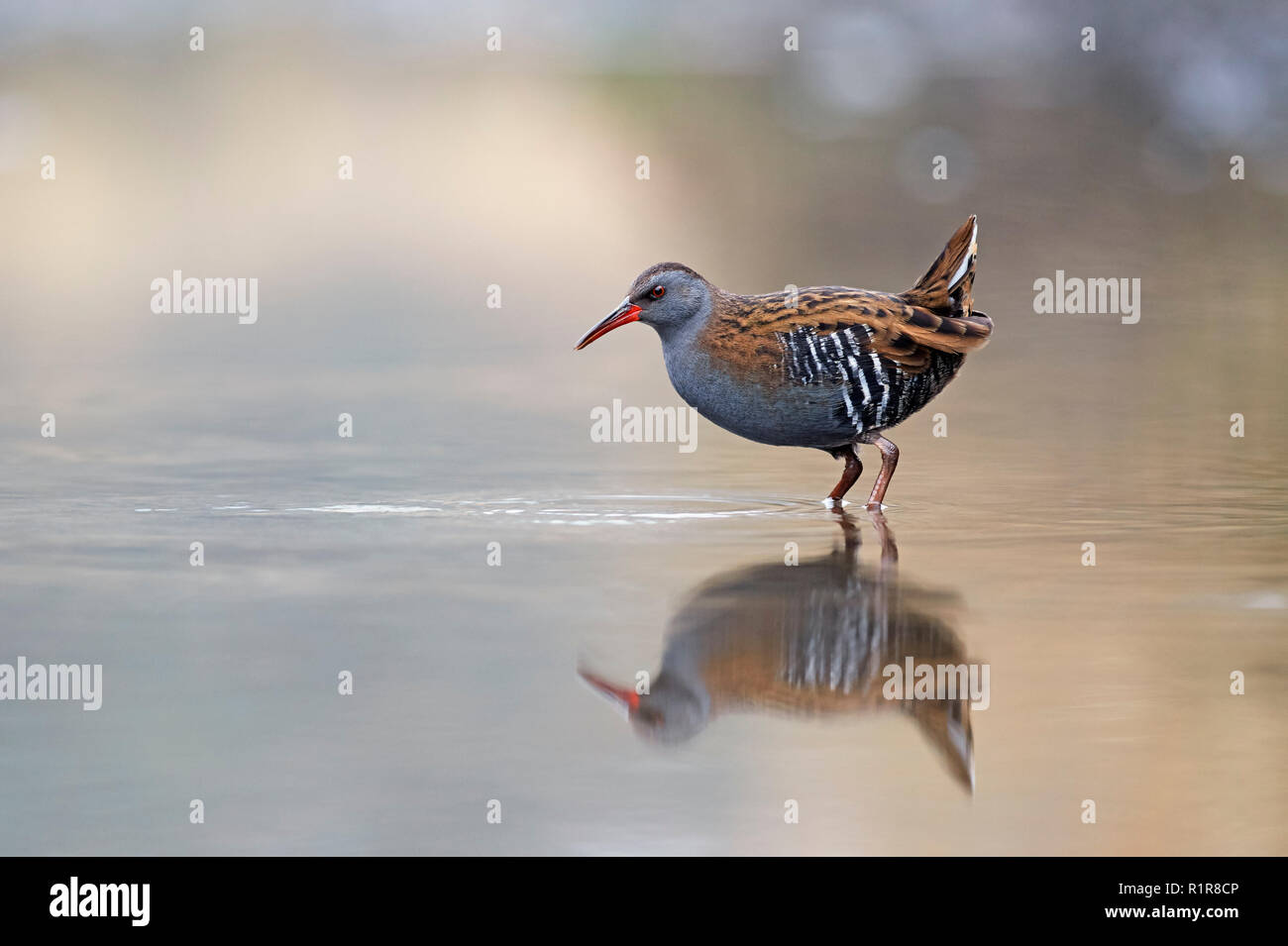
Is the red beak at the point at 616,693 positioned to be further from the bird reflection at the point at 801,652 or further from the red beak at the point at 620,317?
the red beak at the point at 620,317

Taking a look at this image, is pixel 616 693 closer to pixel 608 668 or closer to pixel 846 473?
pixel 608 668

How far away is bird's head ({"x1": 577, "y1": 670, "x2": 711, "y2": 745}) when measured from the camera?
570 cm

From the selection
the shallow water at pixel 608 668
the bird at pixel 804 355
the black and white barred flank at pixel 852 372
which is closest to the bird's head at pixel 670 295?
the bird at pixel 804 355

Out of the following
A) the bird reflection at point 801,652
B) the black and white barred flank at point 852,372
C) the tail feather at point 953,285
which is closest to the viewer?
the bird reflection at point 801,652

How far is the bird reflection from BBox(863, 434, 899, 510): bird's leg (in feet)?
4.62

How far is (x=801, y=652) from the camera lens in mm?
6312

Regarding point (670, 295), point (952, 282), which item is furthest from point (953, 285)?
point (670, 295)

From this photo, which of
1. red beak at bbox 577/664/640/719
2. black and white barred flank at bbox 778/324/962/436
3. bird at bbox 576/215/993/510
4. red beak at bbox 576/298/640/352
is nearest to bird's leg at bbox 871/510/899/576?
bird at bbox 576/215/993/510

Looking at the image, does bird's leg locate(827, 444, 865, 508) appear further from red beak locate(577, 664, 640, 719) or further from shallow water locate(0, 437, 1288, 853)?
red beak locate(577, 664, 640, 719)

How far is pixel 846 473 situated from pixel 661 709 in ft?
11.7

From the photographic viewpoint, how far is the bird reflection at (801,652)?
19.0 ft

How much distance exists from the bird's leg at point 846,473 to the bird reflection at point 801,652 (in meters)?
1.52

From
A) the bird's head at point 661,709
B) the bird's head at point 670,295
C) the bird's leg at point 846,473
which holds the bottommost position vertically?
the bird's head at point 661,709

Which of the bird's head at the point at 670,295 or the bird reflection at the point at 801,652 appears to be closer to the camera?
the bird reflection at the point at 801,652
